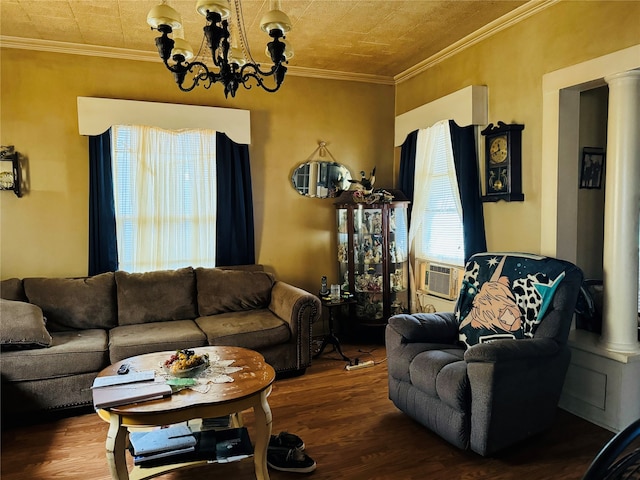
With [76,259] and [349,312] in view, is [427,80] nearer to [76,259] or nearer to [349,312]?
[349,312]

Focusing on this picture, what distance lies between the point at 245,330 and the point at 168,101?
2247 mm

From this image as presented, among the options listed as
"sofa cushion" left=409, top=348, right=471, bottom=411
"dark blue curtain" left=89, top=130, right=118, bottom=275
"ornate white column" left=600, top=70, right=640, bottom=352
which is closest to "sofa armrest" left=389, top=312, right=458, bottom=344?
"sofa cushion" left=409, top=348, right=471, bottom=411

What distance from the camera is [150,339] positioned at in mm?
3379

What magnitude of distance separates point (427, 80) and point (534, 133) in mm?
1520

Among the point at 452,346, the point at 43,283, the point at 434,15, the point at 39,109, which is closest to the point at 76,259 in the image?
the point at 43,283

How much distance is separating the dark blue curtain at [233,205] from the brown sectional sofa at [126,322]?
0.61ft

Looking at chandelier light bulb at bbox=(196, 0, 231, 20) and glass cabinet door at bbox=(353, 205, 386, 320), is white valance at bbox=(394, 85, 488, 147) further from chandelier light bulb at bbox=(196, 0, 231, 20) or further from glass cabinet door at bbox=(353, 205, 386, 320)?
chandelier light bulb at bbox=(196, 0, 231, 20)

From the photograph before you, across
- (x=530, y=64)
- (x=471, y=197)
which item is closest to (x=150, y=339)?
(x=471, y=197)

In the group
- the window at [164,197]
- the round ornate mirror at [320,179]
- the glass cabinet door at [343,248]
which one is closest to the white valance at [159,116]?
the window at [164,197]

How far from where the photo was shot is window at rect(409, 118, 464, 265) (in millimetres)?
4199

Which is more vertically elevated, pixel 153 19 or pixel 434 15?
pixel 434 15

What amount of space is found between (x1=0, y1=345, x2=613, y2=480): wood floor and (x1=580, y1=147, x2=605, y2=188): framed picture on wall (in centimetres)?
165

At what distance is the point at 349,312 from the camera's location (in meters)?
4.70

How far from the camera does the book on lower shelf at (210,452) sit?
234 centimetres
